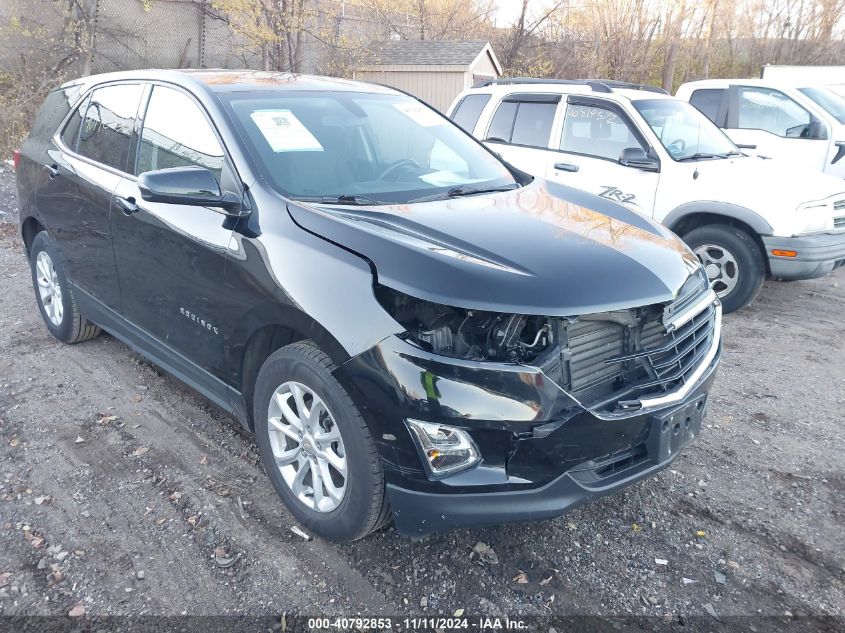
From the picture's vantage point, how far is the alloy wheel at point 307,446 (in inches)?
104

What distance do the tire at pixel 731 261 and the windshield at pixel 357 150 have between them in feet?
9.47

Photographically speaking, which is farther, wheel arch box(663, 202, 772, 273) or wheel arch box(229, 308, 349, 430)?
wheel arch box(663, 202, 772, 273)

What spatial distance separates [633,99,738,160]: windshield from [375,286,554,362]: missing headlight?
4.50m

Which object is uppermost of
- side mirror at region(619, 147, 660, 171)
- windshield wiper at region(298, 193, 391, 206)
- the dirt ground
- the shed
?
the shed

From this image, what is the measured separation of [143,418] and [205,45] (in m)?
15.1

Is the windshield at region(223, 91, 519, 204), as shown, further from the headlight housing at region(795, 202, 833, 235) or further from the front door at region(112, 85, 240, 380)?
the headlight housing at region(795, 202, 833, 235)

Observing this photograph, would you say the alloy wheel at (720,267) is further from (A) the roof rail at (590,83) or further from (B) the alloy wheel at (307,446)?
(B) the alloy wheel at (307,446)

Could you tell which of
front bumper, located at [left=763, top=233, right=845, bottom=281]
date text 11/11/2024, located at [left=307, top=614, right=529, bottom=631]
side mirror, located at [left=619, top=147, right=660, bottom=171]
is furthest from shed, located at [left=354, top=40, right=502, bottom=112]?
date text 11/11/2024, located at [left=307, top=614, right=529, bottom=631]

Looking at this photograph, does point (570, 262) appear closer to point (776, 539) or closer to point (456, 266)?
point (456, 266)

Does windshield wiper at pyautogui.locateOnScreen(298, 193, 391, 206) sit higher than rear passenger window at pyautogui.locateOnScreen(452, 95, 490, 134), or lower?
lower

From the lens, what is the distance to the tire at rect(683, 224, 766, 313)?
579cm


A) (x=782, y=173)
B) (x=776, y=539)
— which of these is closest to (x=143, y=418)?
(x=776, y=539)

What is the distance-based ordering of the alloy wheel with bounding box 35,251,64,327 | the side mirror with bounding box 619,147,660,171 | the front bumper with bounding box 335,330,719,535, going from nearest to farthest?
the front bumper with bounding box 335,330,719,535 < the alloy wheel with bounding box 35,251,64,327 < the side mirror with bounding box 619,147,660,171

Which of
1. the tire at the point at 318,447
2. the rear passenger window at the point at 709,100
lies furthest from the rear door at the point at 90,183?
the rear passenger window at the point at 709,100
